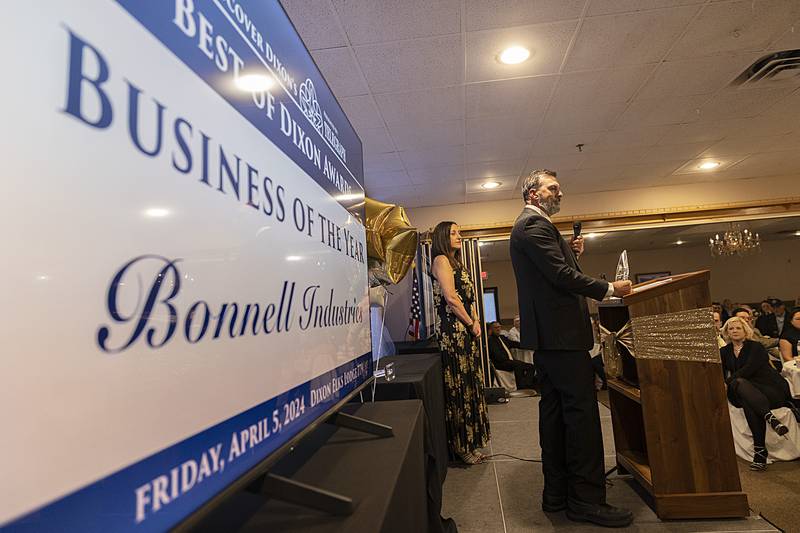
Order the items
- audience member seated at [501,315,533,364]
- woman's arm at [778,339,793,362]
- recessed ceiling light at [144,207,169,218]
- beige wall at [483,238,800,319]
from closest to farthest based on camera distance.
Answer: recessed ceiling light at [144,207,169,218] → woman's arm at [778,339,793,362] → audience member seated at [501,315,533,364] → beige wall at [483,238,800,319]

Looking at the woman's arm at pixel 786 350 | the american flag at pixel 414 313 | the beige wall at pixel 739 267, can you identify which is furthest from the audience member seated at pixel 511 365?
the beige wall at pixel 739 267

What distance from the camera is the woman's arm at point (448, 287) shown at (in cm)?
246

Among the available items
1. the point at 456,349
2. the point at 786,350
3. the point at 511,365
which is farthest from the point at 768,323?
the point at 456,349

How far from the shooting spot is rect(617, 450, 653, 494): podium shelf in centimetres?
190

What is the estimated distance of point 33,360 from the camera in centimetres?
27

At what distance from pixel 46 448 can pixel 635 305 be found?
2064 mm

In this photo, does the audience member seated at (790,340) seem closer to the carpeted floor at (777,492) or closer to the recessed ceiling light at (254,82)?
the carpeted floor at (777,492)

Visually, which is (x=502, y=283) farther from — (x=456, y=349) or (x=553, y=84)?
(x=456, y=349)

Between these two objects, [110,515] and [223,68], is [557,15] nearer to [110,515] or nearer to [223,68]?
[223,68]

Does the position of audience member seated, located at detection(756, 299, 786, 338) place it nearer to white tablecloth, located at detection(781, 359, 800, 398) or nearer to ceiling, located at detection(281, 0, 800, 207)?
ceiling, located at detection(281, 0, 800, 207)

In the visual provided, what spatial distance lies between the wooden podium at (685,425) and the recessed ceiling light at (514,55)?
1.54 m

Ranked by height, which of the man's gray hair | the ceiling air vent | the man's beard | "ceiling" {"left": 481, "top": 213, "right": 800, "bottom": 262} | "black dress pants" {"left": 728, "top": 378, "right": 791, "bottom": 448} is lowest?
"black dress pants" {"left": 728, "top": 378, "right": 791, "bottom": 448}

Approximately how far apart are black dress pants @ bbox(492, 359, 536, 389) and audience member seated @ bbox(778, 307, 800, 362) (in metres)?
2.44

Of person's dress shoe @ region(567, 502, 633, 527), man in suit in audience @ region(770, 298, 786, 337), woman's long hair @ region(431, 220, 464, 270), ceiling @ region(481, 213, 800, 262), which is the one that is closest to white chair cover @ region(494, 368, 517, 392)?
ceiling @ region(481, 213, 800, 262)
